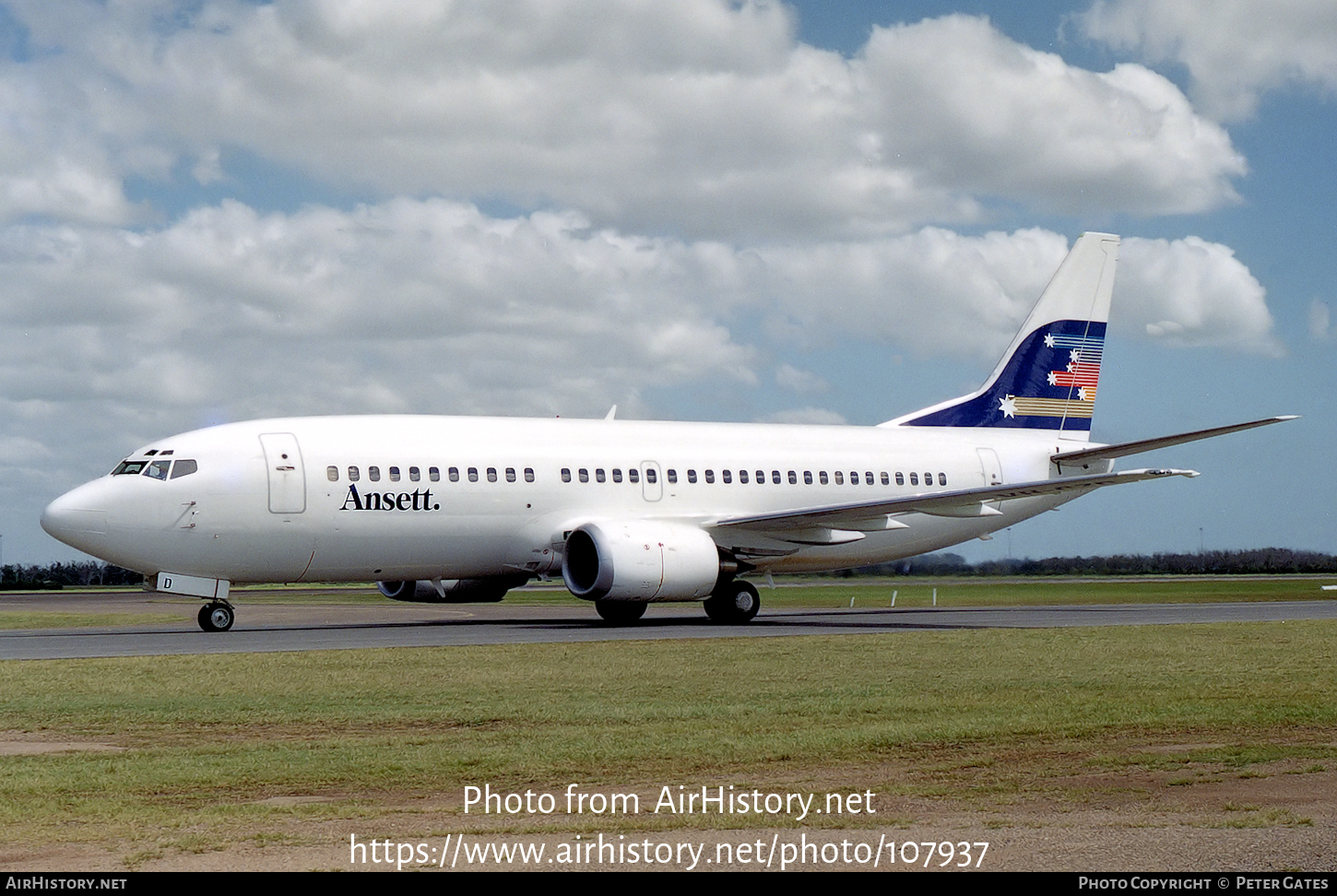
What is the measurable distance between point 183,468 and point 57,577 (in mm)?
66459

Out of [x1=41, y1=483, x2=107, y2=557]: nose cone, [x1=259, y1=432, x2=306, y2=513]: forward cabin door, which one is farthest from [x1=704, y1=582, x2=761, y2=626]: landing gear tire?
[x1=41, y1=483, x2=107, y2=557]: nose cone

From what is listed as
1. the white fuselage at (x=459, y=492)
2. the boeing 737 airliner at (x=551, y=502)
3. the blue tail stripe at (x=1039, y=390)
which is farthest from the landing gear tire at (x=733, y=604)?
the blue tail stripe at (x=1039, y=390)

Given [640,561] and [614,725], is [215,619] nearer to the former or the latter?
[640,561]

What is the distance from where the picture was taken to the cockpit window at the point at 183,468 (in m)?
26.8

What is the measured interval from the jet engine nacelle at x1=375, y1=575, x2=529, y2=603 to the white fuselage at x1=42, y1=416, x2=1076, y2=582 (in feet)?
5.89

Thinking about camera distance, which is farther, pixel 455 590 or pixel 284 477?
pixel 455 590

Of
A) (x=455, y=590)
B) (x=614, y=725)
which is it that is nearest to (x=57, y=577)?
(x=455, y=590)

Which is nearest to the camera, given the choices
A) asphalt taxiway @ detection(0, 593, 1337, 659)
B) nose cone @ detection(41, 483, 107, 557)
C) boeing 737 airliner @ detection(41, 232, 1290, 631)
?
asphalt taxiway @ detection(0, 593, 1337, 659)

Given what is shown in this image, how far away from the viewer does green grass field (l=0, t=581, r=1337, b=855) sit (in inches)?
380

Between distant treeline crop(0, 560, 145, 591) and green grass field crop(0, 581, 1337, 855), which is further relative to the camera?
distant treeline crop(0, 560, 145, 591)

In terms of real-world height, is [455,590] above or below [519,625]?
above

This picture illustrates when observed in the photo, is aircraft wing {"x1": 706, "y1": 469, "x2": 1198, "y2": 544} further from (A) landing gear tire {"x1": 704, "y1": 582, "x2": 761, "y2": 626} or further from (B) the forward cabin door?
(B) the forward cabin door

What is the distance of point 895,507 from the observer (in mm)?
30578
